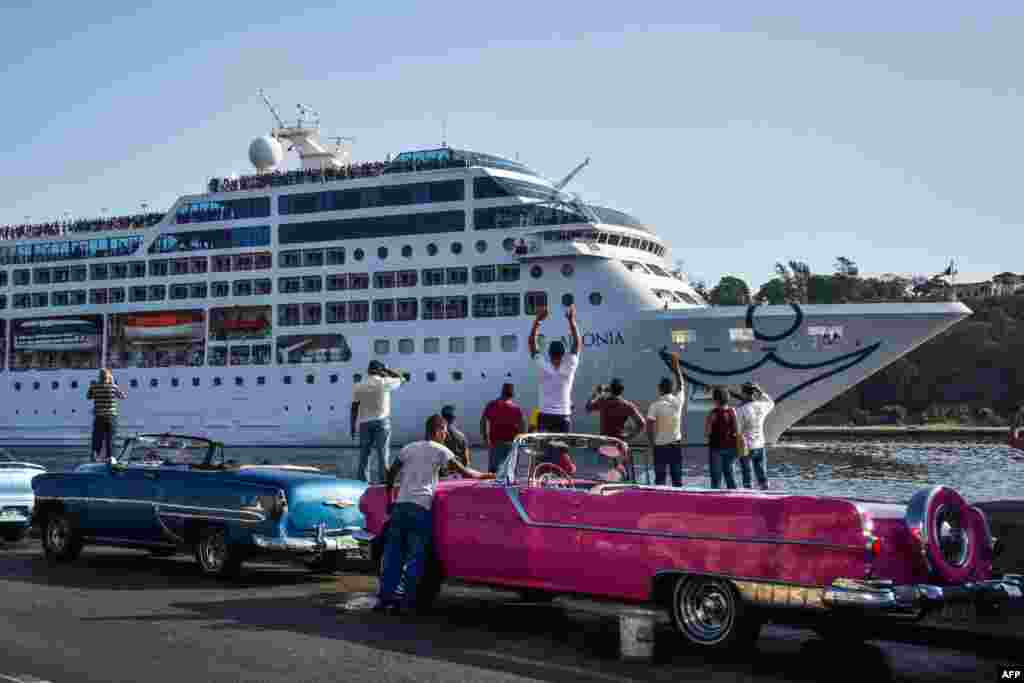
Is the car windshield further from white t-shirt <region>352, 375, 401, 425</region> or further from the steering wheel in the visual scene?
the steering wheel

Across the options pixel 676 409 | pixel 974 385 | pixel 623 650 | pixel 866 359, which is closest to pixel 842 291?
pixel 974 385

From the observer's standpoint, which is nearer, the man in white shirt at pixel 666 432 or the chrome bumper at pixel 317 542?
the chrome bumper at pixel 317 542

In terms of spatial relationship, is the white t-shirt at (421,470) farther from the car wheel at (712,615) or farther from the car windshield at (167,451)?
the car windshield at (167,451)

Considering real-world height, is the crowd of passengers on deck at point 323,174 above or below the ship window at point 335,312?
above

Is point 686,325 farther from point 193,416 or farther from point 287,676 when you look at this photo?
point 287,676

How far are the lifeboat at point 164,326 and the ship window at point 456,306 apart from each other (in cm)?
1135

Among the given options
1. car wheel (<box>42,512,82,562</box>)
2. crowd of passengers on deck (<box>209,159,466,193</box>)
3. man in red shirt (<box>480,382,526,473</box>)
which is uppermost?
crowd of passengers on deck (<box>209,159,466,193</box>)

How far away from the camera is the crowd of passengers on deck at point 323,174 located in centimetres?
4419

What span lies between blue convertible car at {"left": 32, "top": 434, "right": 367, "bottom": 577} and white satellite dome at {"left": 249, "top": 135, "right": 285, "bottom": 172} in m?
40.9

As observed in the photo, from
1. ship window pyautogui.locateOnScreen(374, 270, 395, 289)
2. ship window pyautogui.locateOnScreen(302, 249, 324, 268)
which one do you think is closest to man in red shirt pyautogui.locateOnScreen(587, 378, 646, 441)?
ship window pyautogui.locateOnScreen(374, 270, 395, 289)

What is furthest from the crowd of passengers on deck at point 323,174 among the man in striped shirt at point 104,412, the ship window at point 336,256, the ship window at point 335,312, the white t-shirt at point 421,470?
the white t-shirt at point 421,470

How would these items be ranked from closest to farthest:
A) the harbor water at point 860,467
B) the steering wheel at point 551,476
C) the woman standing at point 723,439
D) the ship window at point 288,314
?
the steering wheel at point 551,476 → the woman standing at point 723,439 → the harbor water at point 860,467 → the ship window at point 288,314

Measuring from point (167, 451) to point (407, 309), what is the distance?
103 ft

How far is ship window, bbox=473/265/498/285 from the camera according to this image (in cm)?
4200
